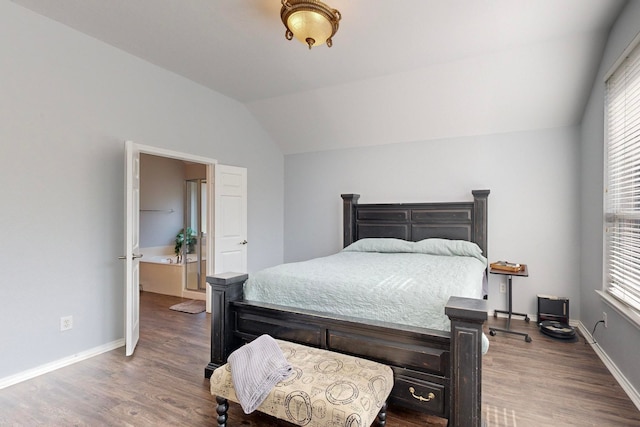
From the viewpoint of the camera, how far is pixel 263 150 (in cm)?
512

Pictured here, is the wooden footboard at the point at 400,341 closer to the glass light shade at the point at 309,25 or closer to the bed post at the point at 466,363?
the bed post at the point at 466,363

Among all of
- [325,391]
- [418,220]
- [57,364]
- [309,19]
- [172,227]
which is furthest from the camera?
[172,227]

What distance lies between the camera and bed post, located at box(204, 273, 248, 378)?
2.40 metres

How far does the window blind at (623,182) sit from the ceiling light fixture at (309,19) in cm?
215

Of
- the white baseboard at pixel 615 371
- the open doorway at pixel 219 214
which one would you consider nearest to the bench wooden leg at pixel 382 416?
the white baseboard at pixel 615 371

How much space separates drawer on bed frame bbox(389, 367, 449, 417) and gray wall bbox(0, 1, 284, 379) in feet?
9.04

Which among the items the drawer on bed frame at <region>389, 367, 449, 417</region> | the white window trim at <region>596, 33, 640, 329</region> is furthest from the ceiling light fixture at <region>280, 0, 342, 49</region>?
the drawer on bed frame at <region>389, 367, 449, 417</region>

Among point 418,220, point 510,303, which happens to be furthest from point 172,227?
point 510,303

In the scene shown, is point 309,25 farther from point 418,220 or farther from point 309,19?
point 418,220

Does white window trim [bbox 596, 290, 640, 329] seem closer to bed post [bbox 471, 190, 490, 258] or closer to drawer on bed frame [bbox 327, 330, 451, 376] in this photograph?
bed post [bbox 471, 190, 490, 258]

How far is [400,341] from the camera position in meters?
1.87

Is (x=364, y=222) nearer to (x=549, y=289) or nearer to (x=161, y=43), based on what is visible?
(x=549, y=289)

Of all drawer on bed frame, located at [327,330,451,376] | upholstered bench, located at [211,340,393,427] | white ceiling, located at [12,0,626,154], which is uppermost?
white ceiling, located at [12,0,626,154]

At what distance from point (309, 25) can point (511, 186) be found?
10.0 ft
